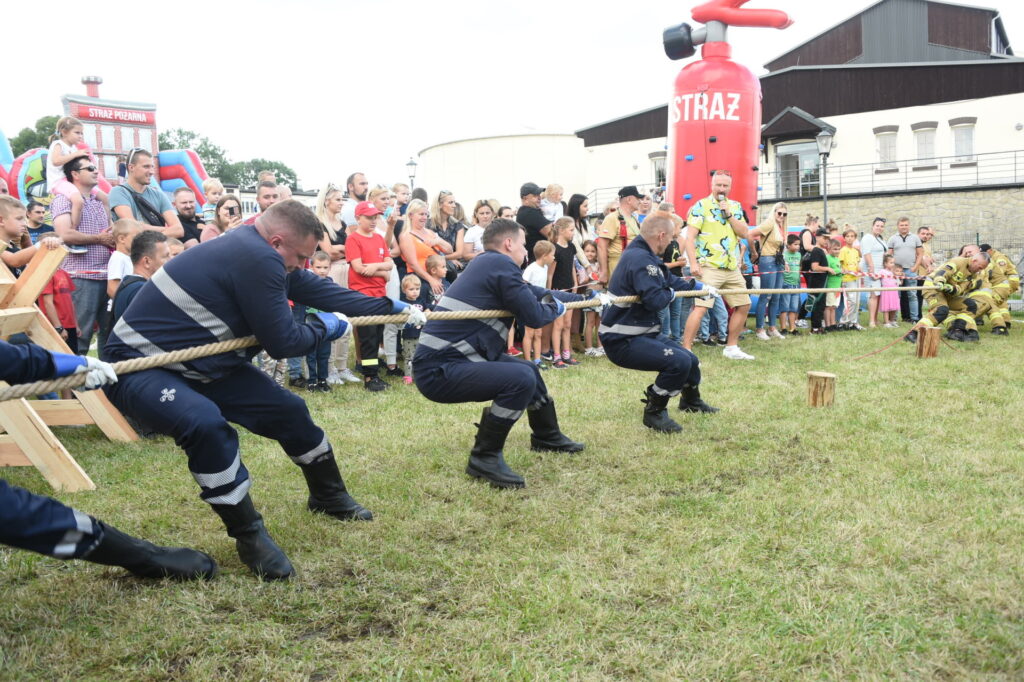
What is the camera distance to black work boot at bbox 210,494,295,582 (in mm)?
3428

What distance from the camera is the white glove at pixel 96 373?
3.12m

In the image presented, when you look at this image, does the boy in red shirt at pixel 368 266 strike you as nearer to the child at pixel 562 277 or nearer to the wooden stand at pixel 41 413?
the child at pixel 562 277

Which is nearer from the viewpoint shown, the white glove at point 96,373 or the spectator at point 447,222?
the white glove at point 96,373

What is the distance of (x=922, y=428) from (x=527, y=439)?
9.81 ft

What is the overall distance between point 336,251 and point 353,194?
3.09 feet

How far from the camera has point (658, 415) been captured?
6012mm

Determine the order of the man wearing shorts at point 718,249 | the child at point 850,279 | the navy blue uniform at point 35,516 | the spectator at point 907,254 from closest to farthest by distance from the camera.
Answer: the navy blue uniform at point 35,516 < the man wearing shorts at point 718,249 < the child at point 850,279 < the spectator at point 907,254

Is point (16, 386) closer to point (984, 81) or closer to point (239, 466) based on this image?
point (239, 466)

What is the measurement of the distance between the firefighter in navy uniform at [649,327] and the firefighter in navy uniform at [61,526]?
3710 mm

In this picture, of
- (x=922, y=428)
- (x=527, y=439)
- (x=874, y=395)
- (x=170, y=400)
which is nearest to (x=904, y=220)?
(x=874, y=395)

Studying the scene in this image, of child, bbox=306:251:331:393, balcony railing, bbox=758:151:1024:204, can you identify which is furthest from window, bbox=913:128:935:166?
child, bbox=306:251:331:393

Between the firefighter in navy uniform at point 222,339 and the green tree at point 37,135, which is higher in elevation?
the green tree at point 37,135

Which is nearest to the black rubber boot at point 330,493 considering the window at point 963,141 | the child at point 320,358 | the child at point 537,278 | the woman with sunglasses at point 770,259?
the child at point 320,358

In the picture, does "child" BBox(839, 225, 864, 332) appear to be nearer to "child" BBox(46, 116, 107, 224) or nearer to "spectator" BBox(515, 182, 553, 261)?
"spectator" BBox(515, 182, 553, 261)
